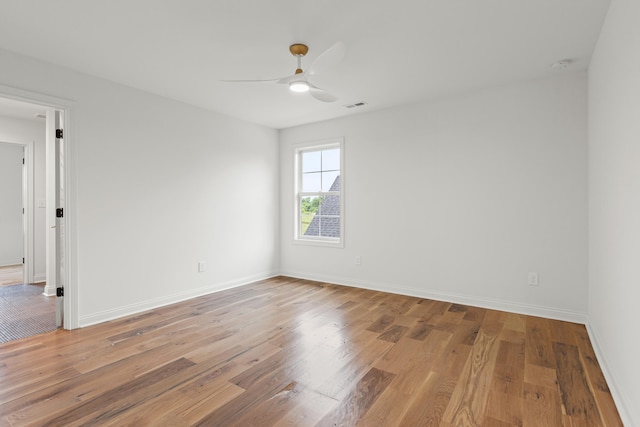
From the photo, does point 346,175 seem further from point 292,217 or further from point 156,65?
point 156,65

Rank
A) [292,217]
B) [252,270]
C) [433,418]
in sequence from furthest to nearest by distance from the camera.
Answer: [292,217], [252,270], [433,418]

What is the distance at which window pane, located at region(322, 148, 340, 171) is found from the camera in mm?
5043

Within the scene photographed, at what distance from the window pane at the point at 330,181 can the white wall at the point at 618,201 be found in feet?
9.99

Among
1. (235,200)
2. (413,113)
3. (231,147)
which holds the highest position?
(413,113)

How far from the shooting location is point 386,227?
14.6 ft

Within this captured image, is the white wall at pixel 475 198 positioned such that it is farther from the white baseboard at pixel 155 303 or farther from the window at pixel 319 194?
the white baseboard at pixel 155 303

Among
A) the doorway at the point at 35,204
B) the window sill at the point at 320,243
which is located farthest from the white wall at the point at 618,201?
the doorway at the point at 35,204

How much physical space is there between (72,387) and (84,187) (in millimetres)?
1876

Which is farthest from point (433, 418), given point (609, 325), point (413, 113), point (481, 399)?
point (413, 113)

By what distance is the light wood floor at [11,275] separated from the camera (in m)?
5.07

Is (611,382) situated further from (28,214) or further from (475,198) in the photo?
(28,214)

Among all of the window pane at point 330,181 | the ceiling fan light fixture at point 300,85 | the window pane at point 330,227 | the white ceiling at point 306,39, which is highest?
the white ceiling at point 306,39

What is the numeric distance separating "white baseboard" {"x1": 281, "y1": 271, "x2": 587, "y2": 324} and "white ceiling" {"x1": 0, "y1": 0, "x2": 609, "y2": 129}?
235 centimetres

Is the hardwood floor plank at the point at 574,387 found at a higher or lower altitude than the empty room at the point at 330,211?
lower
